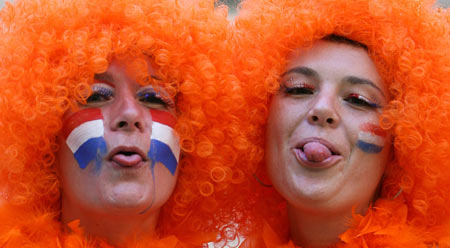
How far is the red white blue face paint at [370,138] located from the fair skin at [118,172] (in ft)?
3.04

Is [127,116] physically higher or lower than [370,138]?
higher

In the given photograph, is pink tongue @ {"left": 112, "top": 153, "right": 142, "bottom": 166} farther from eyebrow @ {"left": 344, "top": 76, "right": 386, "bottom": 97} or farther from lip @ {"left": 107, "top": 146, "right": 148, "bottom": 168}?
eyebrow @ {"left": 344, "top": 76, "right": 386, "bottom": 97}

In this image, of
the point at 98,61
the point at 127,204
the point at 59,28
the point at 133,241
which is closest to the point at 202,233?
the point at 133,241

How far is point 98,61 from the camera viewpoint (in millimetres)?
2553

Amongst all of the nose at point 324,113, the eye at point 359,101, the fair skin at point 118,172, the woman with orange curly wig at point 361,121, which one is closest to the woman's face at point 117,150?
the fair skin at point 118,172

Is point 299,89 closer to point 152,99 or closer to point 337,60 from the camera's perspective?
point 337,60

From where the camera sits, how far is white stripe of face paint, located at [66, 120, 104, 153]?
2.58 meters

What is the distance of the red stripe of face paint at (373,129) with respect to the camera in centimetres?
270

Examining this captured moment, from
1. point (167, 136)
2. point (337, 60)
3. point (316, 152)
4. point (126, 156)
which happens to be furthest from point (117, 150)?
point (337, 60)

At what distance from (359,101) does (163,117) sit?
95cm

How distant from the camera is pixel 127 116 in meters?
2.60

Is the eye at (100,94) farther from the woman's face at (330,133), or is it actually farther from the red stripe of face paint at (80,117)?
the woman's face at (330,133)

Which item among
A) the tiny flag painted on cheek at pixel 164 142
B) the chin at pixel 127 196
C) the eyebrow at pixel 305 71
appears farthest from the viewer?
the eyebrow at pixel 305 71

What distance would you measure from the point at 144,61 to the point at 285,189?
0.92 meters
